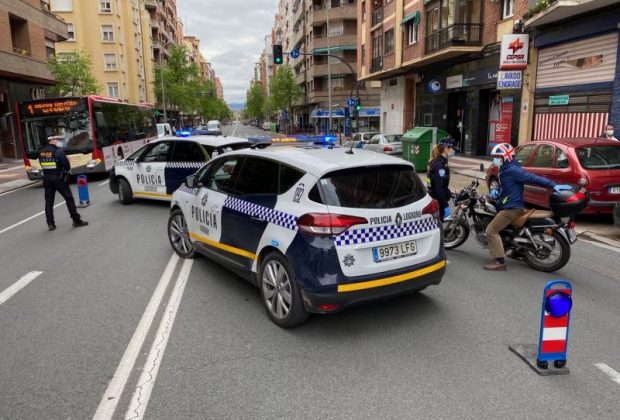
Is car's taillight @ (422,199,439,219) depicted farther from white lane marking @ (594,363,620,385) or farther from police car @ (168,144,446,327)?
white lane marking @ (594,363,620,385)

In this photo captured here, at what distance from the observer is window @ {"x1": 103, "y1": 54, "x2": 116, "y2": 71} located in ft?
175

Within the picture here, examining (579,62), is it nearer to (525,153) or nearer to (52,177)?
(525,153)

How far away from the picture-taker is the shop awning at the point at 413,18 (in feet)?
87.4

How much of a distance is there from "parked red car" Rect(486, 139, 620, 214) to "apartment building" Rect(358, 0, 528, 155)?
10.5 m

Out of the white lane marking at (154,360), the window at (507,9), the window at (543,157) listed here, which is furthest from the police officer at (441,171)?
the window at (507,9)

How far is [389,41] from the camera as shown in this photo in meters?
32.7

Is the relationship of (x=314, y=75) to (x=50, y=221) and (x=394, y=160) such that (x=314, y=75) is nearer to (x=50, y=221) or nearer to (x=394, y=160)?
(x=50, y=221)

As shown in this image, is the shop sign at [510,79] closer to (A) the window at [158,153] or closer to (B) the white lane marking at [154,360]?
(A) the window at [158,153]

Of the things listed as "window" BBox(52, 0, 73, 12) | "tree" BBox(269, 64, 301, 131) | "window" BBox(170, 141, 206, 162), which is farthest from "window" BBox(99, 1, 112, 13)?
"window" BBox(170, 141, 206, 162)

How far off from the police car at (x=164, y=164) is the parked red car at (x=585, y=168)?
6.33 m

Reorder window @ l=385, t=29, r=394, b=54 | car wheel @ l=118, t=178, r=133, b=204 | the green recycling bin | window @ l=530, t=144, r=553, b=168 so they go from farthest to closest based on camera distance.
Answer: window @ l=385, t=29, r=394, b=54
the green recycling bin
car wheel @ l=118, t=178, r=133, b=204
window @ l=530, t=144, r=553, b=168

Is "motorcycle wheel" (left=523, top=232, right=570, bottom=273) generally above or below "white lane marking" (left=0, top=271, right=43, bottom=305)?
above

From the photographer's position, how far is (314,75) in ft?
210

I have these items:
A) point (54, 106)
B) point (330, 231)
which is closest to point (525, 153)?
point (330, 231)
